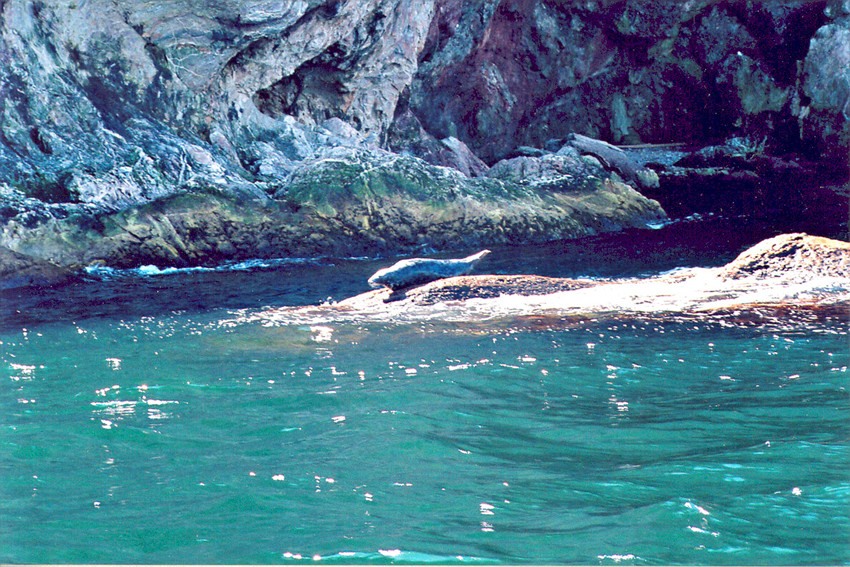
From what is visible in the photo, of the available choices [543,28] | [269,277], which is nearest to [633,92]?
[543,28]

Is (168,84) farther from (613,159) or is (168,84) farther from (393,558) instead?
(393,558)

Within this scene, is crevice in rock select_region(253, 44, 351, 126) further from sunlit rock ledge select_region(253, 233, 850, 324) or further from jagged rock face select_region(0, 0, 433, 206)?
sunlit rock ledge select_region(253, 233, 850, 324)

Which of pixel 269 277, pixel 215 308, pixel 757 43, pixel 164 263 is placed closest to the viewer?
pixel 215 308

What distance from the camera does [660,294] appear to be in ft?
25.3

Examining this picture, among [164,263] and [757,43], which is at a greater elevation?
[757,43]

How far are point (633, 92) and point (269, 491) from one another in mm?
25595

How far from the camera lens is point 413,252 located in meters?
13.1

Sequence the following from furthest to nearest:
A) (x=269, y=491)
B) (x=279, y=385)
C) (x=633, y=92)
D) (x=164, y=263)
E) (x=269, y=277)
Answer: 1. (x=633, y=92)
2. (x=164, y=263)
3. (x=269, y=277)
4. (x=279, y=385)
5. (x=269, y=491)

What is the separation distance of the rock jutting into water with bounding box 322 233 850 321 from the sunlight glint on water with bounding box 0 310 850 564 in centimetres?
90

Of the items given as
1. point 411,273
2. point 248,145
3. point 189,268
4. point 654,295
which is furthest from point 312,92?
point 654,295

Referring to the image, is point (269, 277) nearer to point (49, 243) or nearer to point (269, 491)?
point (49, 243)

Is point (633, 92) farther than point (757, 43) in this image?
Yes

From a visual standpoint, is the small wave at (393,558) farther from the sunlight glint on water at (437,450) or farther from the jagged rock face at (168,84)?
the jagged rock face at (168,84)

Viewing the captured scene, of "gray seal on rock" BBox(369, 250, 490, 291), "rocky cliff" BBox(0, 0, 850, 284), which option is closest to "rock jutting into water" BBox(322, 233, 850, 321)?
"gray seal on rock" BBox(369, 250, 490, 291)
